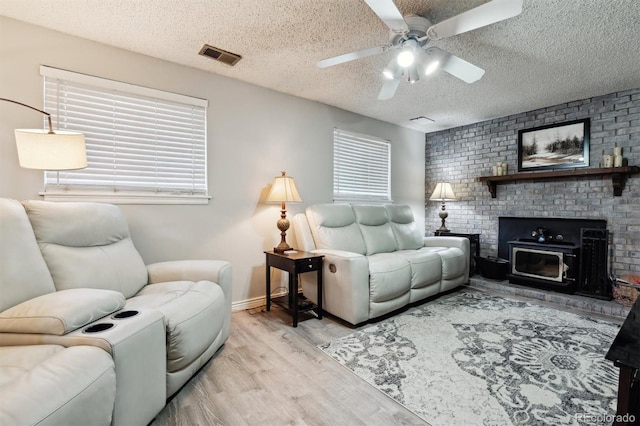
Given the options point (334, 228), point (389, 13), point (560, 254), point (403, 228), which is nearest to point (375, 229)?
point (403, 228)

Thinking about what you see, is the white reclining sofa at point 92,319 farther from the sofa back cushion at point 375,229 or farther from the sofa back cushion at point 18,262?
the sofa back cushion at point 375,229

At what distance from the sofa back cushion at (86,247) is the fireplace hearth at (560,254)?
13.8 ft

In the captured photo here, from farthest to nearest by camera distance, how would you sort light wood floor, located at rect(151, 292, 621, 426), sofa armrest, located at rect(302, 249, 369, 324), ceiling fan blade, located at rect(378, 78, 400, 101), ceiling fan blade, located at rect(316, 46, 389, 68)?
sofa armrest, located at rect(302, 249, 369, 324), ceiling fan blade, located at rect(378, 78, 400, 101), ceiling fan blade, located at rect(316, 46, 389, 68), light wood floor, located at rect(151, 292, 621, 426)

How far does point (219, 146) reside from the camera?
2.94 meters

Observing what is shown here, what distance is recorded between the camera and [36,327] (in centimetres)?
121

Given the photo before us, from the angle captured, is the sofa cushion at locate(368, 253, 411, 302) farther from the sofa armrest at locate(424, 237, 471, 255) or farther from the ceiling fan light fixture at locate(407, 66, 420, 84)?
the ceiling fan light fixture at locate(407, 66, 420, 84)

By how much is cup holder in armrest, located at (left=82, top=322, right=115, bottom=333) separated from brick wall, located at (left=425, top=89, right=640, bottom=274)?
4.61 meters

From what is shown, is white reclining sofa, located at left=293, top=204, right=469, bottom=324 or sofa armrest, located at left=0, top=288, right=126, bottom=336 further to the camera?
white reclining sofa, located at left=293, top=204, right=469, bottom=324

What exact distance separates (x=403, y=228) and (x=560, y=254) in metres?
1.78

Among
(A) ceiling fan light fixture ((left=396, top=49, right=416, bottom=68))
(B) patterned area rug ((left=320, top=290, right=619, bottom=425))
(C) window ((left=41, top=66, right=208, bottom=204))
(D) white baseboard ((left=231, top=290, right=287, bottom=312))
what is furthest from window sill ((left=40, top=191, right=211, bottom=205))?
(A) ceiling fan light fixture ((left=396, top=49, right=416, bottom=68))

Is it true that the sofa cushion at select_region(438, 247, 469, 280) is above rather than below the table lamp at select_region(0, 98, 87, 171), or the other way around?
below

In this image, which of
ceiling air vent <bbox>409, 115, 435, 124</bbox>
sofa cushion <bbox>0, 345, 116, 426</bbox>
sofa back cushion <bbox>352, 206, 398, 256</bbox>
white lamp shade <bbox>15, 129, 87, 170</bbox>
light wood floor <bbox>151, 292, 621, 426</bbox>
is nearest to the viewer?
sofa cushion <bbox>0, 345, 116, 426</bbox>

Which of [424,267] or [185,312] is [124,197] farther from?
[424,267]

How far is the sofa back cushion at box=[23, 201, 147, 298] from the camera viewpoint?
174 cm
